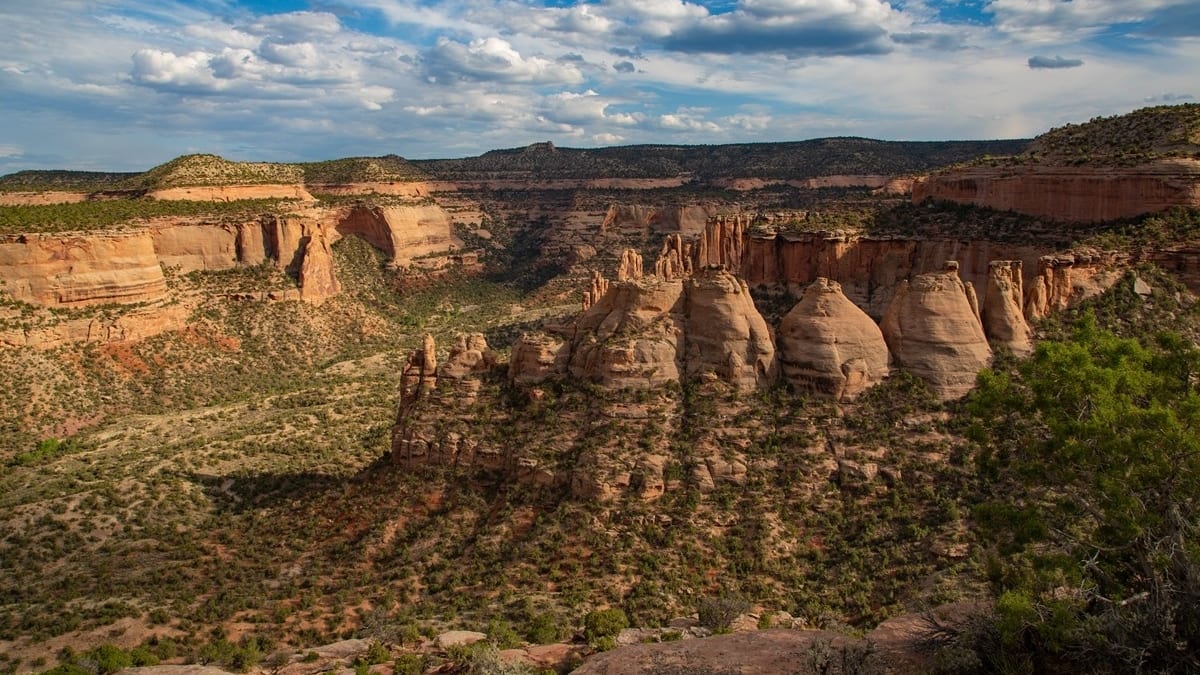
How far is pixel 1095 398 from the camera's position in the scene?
18.0 metres

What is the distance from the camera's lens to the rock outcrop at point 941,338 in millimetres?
32812

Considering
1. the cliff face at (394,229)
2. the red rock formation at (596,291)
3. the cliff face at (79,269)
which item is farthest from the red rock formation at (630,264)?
the cliff face at (394,229)

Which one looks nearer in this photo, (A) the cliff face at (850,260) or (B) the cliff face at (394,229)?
(A) the cliff face at (850,260)

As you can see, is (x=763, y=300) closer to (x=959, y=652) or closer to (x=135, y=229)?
(x=959, y=652)

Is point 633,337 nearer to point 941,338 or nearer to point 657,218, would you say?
point 941,338

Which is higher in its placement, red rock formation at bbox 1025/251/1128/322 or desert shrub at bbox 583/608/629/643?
red rock formation at bbox 1025/251/1128/322

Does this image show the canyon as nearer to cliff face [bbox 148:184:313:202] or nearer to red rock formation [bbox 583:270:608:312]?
red rock formation [bbox 583:270:608:312]

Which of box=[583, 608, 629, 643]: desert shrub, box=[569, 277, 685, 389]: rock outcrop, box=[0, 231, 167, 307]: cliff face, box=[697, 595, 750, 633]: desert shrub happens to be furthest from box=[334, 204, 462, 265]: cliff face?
box=[697, 595, 750, 633]: desert shrub

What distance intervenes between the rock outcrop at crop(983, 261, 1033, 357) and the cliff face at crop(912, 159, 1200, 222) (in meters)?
14.5

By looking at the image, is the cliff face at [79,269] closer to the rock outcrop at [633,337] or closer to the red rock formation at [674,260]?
the red rock formation at [674,260]

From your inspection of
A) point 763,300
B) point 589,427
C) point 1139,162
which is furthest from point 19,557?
point 1139,162

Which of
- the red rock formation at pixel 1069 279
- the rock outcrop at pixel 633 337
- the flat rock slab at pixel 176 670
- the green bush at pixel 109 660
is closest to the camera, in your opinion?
the flat rock slab at pixel 176 670

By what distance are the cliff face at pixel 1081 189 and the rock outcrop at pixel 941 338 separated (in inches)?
698

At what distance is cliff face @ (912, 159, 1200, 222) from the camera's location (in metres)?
43.2
